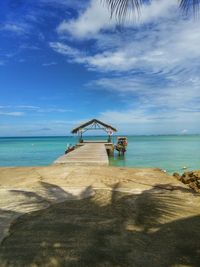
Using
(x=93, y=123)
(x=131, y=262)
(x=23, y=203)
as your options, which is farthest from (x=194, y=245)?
(x=93, y=123)

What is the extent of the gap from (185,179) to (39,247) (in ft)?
27.6

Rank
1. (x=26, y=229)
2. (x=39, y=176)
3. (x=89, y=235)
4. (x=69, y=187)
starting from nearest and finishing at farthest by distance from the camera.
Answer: (x=89, y=235), (x=26, y=229), (x=69, y=187), (x=39, y=176)

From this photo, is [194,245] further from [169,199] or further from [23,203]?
[23,203]

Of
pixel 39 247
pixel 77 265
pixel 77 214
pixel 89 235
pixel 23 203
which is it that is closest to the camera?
pixel 77 265

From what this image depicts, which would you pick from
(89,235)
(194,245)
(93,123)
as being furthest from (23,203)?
(93,123)

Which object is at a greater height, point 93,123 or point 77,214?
point 93,123

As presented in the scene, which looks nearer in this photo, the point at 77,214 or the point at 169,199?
the point at 77,214

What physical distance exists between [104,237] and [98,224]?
0.45 meters

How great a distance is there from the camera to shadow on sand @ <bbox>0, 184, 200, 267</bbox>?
2.69 m

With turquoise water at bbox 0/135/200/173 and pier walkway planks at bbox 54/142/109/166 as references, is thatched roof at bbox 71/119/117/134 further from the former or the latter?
pier walkway planks at bbox 54/142/109/166

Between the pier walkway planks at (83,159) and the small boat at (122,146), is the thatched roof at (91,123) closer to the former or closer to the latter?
the small boat at (122,146)

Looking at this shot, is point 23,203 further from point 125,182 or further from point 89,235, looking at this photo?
point 125,182

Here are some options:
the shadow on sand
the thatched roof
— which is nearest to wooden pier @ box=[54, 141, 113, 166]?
the shadow on sand

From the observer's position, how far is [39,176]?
296 inches
